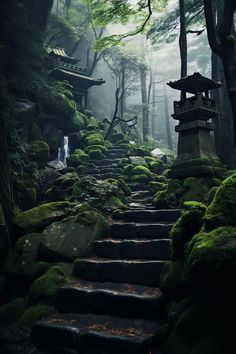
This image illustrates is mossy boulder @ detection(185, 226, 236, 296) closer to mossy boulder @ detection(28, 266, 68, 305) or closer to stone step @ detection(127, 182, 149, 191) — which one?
mossy boulder @ detection(28, 266, 68, 305)

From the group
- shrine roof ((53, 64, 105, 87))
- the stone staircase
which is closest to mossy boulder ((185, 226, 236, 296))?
the stone staircase

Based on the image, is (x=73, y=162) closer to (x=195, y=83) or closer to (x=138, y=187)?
(x=138, y=187)

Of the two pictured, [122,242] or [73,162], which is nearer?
[122,242]

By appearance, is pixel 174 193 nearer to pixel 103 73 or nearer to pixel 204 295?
pixel 204 295

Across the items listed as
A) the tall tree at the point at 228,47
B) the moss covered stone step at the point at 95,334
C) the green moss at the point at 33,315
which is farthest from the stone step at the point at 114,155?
the moss covered stone step at the point at 95,334

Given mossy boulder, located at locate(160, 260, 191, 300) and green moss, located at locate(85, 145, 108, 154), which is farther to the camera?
green moss, located at locate(85, 145, 108, 154)

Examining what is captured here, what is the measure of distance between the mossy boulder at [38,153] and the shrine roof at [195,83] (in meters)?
6.86

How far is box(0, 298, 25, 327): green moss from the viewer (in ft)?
18.0

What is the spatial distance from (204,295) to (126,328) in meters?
1.42

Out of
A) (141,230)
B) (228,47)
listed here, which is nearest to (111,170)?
(141,230)

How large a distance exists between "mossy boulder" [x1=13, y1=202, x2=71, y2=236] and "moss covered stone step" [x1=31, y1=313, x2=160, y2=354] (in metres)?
2.74

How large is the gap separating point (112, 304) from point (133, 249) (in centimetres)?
159

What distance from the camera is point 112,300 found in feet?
16.2

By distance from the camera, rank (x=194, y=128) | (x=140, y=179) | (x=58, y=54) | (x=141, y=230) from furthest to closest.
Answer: (x=58, y=54)
(x=140, y=179)
(x=194, y=128)
(x=141, y=230)
